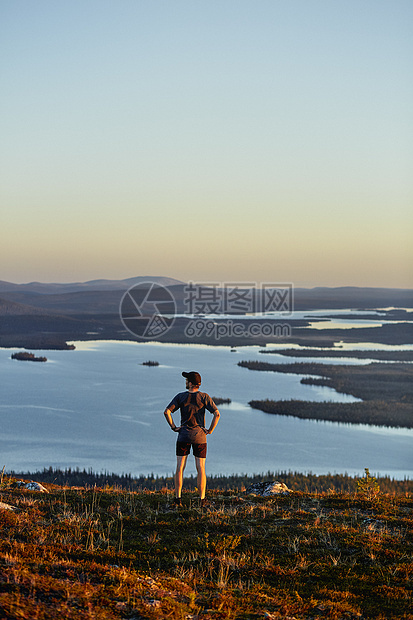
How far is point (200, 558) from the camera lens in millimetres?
7730

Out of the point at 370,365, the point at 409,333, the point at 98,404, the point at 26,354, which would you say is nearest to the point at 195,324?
the point at 409,333

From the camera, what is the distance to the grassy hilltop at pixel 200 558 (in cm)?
574

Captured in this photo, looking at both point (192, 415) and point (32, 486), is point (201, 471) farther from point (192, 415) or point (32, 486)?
point (32, 486)

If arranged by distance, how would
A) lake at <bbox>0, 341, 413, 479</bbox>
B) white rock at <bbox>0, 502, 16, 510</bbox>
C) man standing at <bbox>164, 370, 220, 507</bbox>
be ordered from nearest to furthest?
1. white rock at <bbox>0, 502, 16, 510</bbox>
2. man standing at <bbox>164, 370, 220, 507</bbox>
3. lake at <bbox>0, 341, 413, 479</bbox>

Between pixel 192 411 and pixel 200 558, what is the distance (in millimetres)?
2731

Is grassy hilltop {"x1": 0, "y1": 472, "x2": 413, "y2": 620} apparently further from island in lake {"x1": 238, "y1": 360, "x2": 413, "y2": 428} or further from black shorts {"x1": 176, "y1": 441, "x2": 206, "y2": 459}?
island in lake {"x1": 238, "y1": 360, "x2": 413, "y2": 428}

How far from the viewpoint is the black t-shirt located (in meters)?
9.94

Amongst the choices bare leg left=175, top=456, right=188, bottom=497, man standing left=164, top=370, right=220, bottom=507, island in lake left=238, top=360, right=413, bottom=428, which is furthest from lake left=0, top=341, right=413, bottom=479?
man standing left=164, top=370, right=220, bottom=507

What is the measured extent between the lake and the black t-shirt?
28788 mm

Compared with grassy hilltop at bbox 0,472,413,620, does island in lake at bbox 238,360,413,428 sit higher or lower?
lower

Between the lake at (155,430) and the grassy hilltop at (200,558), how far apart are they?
2807 centimetres

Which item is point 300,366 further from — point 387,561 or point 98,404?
point 387,561

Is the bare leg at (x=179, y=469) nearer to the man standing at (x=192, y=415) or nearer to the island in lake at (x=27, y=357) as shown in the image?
the man standing at (x=192, y=415)

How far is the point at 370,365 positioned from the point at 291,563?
289 ft
